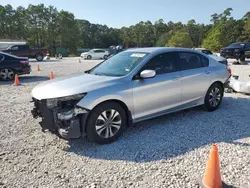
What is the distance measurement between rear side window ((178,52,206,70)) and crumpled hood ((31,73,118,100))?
1780 millimetres

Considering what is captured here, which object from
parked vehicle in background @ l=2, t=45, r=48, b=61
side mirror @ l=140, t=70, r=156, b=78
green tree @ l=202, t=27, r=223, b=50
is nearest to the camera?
side mirror @ l=140, t=70, r=156, b=78

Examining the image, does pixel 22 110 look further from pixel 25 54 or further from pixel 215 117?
pixel 25 54

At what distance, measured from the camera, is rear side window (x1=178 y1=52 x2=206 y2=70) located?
16.9 ft

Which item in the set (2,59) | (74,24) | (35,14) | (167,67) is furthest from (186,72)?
(35,14)

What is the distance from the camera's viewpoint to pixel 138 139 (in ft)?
13.7

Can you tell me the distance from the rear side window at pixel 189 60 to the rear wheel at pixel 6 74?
8.48 metres

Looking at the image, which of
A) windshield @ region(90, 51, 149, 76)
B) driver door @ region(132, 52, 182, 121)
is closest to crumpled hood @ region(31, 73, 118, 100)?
windshield @ region(90, 51, 149, 76)

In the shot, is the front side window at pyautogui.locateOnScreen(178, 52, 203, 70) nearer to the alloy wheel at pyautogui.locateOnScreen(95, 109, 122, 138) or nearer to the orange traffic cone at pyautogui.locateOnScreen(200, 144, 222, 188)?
the alloy wheel at pyautogui.locateOnScreen(95, 109, 122, 138)

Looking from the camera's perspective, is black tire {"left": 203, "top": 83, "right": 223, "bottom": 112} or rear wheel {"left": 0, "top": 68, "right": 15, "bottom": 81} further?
rear wheel {"left": 0, "top": 68, "right": 15, "bottom": 81}

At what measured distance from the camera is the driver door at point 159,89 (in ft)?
14.1

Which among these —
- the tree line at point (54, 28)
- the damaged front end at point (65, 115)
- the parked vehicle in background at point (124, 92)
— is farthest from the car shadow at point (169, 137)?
the tree line at point (54, 28)

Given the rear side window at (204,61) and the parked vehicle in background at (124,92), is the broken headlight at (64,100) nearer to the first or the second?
the parked vehicle in background at (124,92)

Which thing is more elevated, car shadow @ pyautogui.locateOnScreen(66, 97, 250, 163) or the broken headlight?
the broken headlight

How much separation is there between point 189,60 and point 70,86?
2833 millimetres
